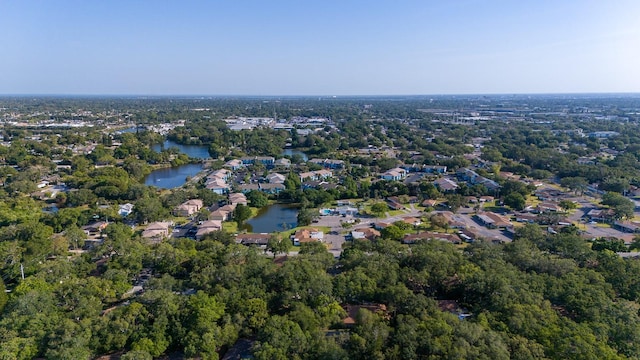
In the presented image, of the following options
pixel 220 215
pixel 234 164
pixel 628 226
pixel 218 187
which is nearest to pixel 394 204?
pixel 220 215

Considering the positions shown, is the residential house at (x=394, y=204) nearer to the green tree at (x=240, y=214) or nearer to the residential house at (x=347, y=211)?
the residential house at (x=347, y=211)

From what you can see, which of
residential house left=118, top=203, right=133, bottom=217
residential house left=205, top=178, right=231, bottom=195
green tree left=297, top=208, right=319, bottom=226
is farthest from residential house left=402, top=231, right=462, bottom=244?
residential house left=118, top=203, right=133, bottom=217

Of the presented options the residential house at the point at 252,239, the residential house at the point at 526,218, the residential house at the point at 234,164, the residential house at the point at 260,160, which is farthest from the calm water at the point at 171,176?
the residential house at the point at 526,218

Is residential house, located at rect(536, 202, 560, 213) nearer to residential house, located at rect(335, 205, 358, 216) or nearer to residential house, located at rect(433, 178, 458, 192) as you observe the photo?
residential house, located at rect(433, 178, 458, 192)

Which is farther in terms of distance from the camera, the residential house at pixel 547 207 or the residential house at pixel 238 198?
the residential house at pixel 238 198

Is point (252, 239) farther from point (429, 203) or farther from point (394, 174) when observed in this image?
point (394, 174)
